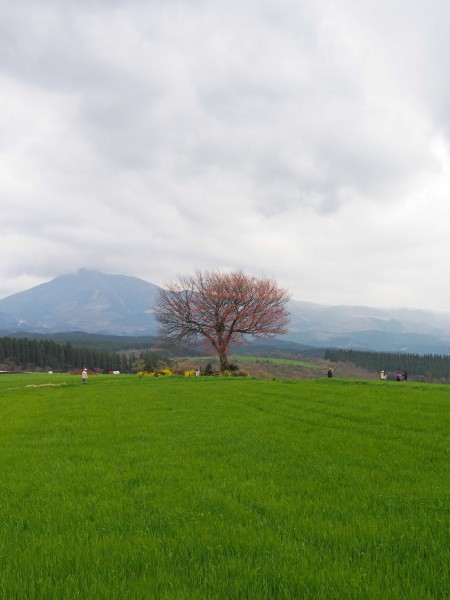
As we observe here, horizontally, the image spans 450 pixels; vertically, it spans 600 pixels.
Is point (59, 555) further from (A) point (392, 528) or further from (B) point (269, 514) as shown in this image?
(A) point (392, 528)

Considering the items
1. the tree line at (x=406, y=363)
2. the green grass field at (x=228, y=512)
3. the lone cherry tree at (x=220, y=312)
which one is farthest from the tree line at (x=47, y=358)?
the green grass field at (x=228, y=512)

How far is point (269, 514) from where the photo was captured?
6797mm

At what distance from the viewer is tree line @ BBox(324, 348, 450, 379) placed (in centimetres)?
16200

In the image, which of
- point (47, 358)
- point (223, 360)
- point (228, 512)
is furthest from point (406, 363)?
point (228, 512)

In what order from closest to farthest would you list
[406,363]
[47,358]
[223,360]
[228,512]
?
[228,512] → [223,360] → [47,358] → [406,363]

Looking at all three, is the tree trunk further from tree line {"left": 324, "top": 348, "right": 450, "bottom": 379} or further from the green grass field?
tree line {"left": 324, "top": 348, "right": 450, "bottom": 379}

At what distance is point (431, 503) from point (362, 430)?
6.93 metres

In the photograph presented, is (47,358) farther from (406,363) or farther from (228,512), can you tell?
(228,512)

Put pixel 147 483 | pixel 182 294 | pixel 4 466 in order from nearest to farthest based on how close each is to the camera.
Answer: pixel 147 483 → pixel 4 466 → pixel 182 294

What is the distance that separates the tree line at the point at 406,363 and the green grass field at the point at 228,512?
535ft

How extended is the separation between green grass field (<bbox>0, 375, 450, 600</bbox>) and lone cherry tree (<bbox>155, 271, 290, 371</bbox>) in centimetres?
3848

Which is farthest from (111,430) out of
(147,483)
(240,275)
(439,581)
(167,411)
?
(240,275)

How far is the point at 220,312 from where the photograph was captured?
5391 centimetres

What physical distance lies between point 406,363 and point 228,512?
185138 millimetres
